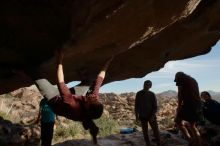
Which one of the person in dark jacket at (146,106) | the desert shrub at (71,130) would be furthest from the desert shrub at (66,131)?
the person in dark jacket at (146,106)

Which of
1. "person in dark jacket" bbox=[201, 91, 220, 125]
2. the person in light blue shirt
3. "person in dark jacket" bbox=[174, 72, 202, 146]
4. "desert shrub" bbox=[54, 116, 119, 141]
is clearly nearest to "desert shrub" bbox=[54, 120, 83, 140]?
"desert shrub" bbox=[54, 116, 119, 141]

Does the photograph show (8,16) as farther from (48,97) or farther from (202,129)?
(202,129)

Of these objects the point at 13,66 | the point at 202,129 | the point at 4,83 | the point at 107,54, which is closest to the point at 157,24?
the point at 107,54

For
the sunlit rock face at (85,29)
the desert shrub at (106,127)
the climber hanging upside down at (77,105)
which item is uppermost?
the sunlit rock face at (85,29)

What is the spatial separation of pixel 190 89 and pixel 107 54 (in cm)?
241

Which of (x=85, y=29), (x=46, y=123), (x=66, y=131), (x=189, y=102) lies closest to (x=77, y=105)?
(x=85, y=29)

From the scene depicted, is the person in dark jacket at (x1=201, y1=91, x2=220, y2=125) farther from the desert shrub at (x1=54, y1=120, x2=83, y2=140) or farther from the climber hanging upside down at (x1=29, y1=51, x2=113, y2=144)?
the desert shrub at (x1=54, y1=120, x2=83, y2=140)

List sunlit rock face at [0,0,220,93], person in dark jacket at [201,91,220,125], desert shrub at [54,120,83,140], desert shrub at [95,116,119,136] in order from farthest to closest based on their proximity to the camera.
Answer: desert shrub at [95,116,119,136] < desert shrub at [54,120,83,140] < person in dark jacket at [201,91,220,125] < sunlit rock face at [0,0,220,93]

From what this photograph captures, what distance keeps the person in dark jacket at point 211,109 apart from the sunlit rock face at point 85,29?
2533mm

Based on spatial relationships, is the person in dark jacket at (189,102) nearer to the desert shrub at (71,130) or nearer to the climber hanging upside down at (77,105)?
the climber hanging upside down at (77,105)

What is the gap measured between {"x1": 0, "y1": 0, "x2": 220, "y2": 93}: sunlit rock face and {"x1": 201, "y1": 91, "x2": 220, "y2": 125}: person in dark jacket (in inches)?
99.7

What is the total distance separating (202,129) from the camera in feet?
37.8

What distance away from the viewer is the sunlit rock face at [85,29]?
6.14 meters

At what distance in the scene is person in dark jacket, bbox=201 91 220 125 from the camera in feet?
35.3
